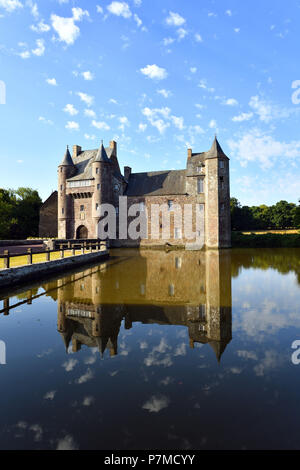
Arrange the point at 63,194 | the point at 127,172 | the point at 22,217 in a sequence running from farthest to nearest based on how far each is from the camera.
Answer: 1. the point at 22,217
2. the point at 127,172
3. the point at 63,194

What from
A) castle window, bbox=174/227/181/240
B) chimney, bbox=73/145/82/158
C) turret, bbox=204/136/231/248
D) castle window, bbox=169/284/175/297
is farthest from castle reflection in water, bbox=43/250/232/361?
chimney, bbox=73/145/82/158

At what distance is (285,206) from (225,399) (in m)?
85.2

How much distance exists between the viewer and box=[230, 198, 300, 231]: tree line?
6919cm

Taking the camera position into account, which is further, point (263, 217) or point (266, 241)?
point (263, 217)

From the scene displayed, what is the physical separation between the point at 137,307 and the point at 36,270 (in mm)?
7026

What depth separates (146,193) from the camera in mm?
39250

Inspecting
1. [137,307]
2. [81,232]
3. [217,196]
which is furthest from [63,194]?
[137,307]

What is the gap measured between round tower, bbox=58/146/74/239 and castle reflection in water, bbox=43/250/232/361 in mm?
27018

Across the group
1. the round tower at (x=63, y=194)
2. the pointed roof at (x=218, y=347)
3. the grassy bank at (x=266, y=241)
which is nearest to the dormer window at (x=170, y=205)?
the grassy bank at (x=266, y=241)

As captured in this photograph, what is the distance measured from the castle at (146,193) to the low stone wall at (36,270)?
1877 cm

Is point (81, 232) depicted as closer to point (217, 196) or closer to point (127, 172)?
point (127, 172)

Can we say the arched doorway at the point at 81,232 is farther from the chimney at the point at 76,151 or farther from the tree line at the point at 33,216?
the tree line at the point at 33,216

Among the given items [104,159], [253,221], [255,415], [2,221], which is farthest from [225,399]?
[253,221]

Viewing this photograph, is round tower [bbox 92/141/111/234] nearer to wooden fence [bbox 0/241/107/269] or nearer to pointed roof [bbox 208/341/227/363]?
wooden fence [bbox 0/241/107/269]
